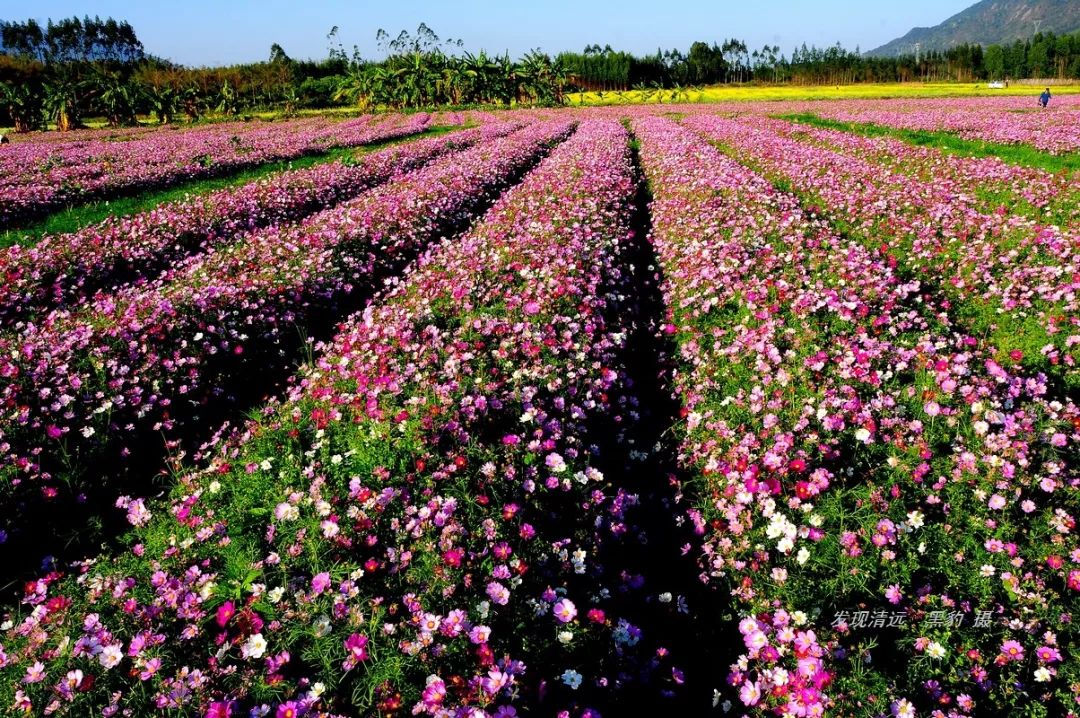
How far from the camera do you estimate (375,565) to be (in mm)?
3719

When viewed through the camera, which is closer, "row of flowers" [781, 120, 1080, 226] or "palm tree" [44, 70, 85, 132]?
"row of flowers" [781, 120, 1080, 226]

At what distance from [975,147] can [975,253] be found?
17702 millimetres

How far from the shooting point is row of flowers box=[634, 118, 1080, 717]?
11.3ft

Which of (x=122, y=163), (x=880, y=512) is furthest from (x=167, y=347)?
(x=122, y=163)

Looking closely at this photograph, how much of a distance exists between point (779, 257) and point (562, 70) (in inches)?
2979

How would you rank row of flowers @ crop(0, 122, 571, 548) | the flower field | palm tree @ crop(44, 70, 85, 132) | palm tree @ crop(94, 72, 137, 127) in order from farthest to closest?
palm tree @ crop(94, 72, 137, 127)
palm tree @ crop(44, 70, 85, 132)
row of flowers @ crop(0, 122, 571, 548)
the flower field

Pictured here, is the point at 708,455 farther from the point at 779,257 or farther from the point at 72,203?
the point at 72,203

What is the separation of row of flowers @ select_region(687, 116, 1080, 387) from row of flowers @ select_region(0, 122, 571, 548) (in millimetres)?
9038

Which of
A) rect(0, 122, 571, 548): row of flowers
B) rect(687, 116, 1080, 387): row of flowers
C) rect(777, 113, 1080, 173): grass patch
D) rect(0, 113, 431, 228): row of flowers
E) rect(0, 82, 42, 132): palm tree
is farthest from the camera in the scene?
rect(0, 82, 42, 132): palm tree

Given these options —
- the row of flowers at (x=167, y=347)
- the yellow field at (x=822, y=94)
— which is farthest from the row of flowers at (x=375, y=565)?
the yellow field at (x=822, y=94)

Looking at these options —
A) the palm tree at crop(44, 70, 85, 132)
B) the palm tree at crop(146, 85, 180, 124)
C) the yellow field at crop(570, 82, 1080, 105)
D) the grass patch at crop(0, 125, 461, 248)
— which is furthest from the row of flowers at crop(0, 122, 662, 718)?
the yellow field at crop(570, 82, 1080, 105)

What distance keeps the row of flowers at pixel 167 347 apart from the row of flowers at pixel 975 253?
9.04 m

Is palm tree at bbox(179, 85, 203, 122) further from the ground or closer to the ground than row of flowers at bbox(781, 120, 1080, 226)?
further from the ground

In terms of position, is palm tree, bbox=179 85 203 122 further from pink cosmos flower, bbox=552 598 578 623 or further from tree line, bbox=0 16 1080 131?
pink cosmos flower, bbox=552 598 578 623
